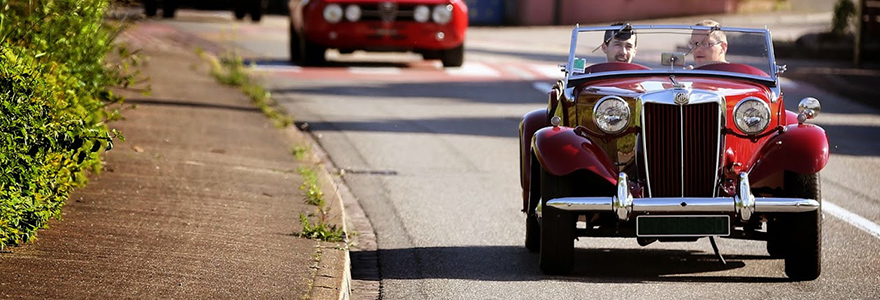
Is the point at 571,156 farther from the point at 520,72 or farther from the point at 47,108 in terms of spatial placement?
the point at 520,72

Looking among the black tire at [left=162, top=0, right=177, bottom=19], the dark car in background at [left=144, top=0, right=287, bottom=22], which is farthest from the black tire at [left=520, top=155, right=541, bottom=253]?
the black tire at [left=162, top=0, right=177, bottom=19]

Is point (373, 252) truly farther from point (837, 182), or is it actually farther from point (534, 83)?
point (534, 83)

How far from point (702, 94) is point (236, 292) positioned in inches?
103

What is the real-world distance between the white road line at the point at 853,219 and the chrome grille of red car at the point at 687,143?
2.07 metres

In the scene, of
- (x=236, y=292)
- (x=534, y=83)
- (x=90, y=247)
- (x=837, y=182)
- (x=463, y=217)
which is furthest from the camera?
(x=534, y=83)

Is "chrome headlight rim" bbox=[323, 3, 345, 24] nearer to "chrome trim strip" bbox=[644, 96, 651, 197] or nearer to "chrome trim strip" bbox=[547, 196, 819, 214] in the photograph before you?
"chrome trim strip" bbox=[644, 96, 651, 197]

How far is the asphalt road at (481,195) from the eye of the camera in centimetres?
812

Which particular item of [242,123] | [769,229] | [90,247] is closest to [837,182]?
[769,229]

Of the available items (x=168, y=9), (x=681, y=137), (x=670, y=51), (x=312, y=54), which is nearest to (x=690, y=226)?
(x=681, y=137)

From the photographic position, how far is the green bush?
746cm

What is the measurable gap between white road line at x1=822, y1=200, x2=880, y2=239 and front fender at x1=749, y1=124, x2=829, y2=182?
176 cm

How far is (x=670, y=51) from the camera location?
9.19 meters

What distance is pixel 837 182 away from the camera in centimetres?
1249

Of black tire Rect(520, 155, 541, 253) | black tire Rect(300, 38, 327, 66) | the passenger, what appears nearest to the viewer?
black tire Rect(520, 155, 541, 253)
